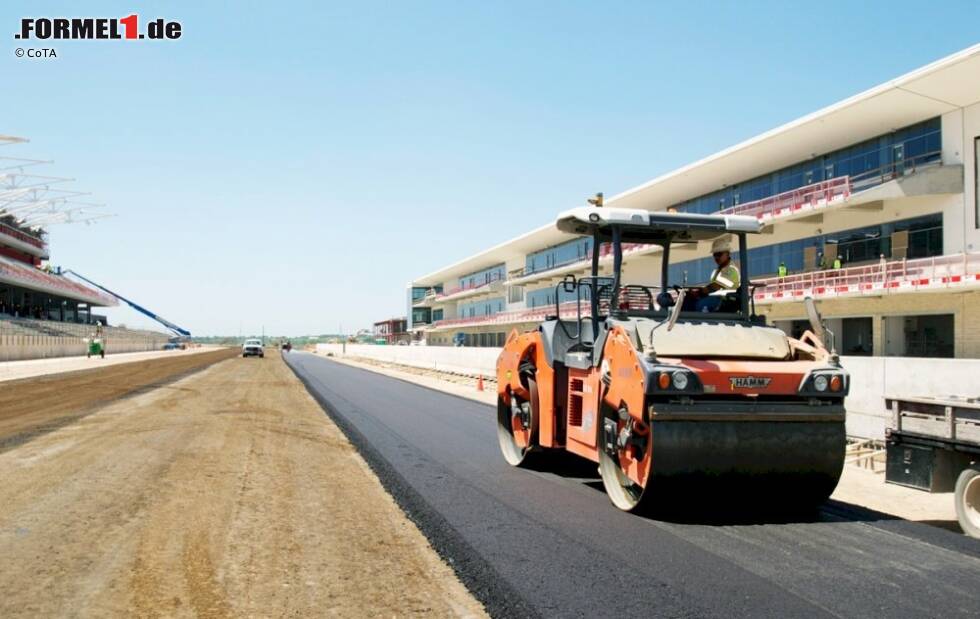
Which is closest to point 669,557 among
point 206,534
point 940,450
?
point 940,450

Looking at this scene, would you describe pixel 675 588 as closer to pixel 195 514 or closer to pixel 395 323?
pixel 195 514

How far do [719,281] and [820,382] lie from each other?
166 cm

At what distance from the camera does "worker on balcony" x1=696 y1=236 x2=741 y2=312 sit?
25.0 feet

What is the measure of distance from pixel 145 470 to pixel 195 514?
2684mm

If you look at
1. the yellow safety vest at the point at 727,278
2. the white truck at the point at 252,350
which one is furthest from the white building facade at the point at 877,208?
the white truck at the point at 252,350

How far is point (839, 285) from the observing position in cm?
2788

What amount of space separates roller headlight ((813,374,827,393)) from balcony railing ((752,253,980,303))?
47.1 ft

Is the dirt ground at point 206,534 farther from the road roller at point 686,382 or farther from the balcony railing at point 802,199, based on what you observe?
the balcony railing at point 802,199

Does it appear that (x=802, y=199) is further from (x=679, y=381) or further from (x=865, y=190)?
(x=679, y=381)

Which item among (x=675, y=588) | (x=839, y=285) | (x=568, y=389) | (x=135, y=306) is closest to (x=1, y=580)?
(x=675, y=588)

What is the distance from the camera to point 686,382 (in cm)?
620

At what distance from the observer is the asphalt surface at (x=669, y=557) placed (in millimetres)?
4762

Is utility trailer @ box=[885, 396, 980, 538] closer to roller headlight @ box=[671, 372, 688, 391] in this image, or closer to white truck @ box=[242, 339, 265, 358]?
roller headlight @ box=[671, 372, 688, 391]

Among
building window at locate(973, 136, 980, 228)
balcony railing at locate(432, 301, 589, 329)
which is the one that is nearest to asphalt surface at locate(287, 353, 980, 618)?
building window at locate(973, 136, 980, 228)
